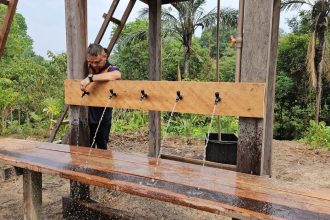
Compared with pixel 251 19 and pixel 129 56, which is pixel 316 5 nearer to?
pixel 129 56

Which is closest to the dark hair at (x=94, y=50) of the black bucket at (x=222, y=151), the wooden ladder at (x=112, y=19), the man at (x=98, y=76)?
the man at (x=98, y=76)

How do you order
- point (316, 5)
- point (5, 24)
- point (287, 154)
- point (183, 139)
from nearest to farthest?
point (5, 24), point (287, 154), point (183, 139), point (316, 5)

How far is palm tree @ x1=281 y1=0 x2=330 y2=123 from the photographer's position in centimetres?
1347

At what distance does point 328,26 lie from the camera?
1384 centimetres

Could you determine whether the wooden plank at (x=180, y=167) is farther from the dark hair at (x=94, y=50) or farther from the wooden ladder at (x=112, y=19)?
the wooden ladder at (x=112, y=19)

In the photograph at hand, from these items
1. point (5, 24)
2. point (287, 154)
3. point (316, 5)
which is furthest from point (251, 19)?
point (316, 5)

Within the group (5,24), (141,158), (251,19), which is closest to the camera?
(251,19)

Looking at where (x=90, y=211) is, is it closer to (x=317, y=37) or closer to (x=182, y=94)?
(x=182, y=94)

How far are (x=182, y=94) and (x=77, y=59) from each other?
124cm

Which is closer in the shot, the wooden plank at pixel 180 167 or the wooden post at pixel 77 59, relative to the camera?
the wooden plank at pixel 180 167

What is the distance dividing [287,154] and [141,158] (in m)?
4.54

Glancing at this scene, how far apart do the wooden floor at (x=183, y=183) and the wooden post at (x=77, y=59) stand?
1.40 ft

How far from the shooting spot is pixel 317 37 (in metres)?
14.2

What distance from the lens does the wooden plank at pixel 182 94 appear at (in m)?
2.41
